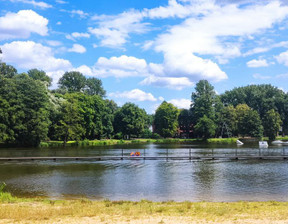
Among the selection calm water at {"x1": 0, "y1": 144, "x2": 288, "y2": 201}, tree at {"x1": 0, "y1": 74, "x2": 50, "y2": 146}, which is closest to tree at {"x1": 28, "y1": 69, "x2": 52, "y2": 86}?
tree at {"x1": 0, "y1": 74, "x2": 50, "y2": 146}

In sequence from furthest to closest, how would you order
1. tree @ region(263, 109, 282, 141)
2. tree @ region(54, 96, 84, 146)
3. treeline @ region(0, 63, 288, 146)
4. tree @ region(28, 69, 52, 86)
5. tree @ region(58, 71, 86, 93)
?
1. tree @ region(58, 71, 86, 93)
2. tree @ region(263, 109, 282, 141)
3. tree @ region(28, 69, 52, 86)
4. tree @ region(54, 96, 84, 146)
5. treeline @ region(0, 63, 288, 146)

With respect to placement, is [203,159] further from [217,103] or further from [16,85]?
[217,103]

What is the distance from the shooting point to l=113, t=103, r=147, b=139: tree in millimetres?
121438

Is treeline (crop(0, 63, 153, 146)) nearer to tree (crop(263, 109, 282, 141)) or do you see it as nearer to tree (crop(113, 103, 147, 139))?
tree (crop(113, 103, 147, 139))

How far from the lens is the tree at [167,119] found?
420 ft

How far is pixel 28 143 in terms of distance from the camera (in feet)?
241

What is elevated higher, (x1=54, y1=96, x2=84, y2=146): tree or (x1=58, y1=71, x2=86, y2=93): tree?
(x1=58, y1=71, x2=86, y2=93): tree

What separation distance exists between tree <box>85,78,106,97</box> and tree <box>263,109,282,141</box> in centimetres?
7087

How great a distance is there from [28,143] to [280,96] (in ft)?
349

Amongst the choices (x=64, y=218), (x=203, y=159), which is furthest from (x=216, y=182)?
(x=203, y=159)

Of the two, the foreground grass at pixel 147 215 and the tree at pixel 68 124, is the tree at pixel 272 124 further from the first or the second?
the foreground grass at pixel 147 215

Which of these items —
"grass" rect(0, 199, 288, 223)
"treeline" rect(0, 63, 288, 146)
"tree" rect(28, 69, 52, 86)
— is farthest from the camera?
"tree" rect(28, 69, 52, 86)

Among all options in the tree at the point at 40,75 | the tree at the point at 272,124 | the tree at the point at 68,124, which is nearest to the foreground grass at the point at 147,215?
the tree at the point at 68,124

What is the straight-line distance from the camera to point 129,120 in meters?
121
